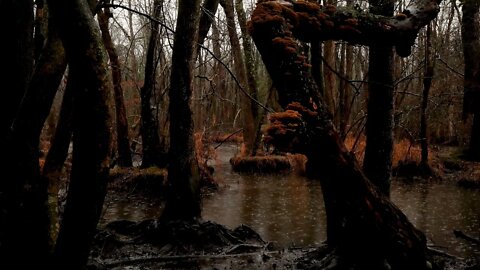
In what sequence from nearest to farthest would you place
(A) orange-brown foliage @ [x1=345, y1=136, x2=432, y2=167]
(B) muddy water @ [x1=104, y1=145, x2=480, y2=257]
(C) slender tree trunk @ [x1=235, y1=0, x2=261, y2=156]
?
(B) muddy water @ [x1=104, y1=145, x2=480, y2=257] < (A) orange-brown foliage @ [x1=345, y1=136, x2=432, y2=167] < (C) slender tree trunk @ [x1=235, y1=0, x2=261, y2=156]

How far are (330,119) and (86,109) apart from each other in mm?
2414

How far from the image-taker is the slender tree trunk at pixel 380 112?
6621 millimetres

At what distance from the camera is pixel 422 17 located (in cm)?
514

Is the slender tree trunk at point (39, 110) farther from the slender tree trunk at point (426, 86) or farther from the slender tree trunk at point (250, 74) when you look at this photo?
the slender tree trunk at point (250, 74)

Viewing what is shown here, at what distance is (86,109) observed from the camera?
11.8ft

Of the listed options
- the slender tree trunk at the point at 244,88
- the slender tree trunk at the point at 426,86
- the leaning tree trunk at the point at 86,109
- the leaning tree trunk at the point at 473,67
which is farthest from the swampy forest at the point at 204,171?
the slender tree trunk at the point at 244,88

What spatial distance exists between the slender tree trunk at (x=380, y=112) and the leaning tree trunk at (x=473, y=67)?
32.6 ft

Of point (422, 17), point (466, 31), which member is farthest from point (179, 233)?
point (466, 31)

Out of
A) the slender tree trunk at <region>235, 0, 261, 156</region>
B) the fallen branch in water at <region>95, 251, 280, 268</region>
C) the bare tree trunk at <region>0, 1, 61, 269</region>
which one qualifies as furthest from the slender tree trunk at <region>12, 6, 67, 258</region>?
the slender tree trunk at <region>235, 0, 261, 156</region>

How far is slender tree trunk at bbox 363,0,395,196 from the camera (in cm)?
662

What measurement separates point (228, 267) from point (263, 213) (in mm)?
3810

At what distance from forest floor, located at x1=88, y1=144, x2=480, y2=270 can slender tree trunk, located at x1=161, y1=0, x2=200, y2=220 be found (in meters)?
0.29

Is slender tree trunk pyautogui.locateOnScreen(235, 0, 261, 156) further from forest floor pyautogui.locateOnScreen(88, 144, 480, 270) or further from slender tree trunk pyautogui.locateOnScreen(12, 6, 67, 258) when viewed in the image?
slender tree trunk pyautogui.locateOnScreen(12, 6, 67, 258)

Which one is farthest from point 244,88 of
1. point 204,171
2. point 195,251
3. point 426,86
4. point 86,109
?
point 86,109
